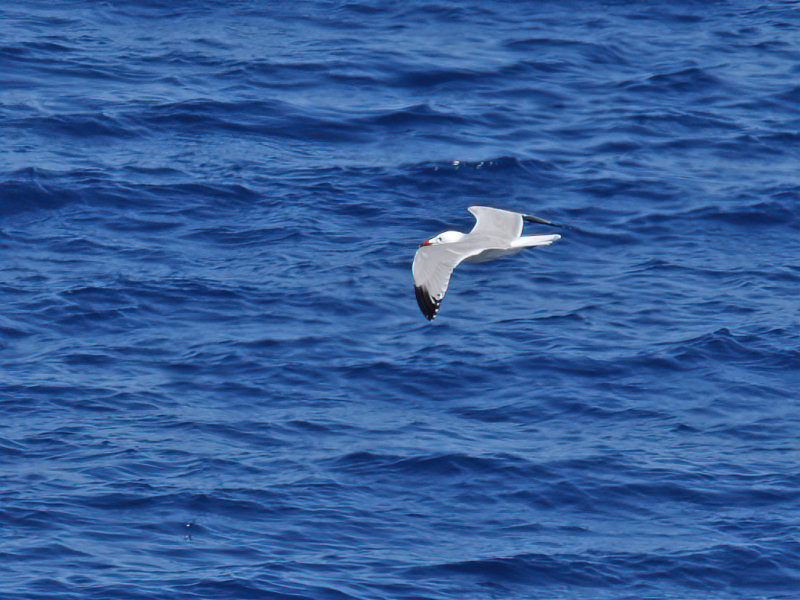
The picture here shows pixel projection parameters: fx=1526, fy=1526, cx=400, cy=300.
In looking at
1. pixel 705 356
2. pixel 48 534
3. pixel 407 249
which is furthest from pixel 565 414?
pixel 48 534

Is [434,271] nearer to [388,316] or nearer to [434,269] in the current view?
[434,269]

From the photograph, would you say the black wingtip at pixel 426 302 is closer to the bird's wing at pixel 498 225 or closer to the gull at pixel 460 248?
the gull at pixel 460 248

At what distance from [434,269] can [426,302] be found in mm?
365

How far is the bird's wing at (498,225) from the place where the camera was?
1563cm

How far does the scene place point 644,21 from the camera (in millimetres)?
27203

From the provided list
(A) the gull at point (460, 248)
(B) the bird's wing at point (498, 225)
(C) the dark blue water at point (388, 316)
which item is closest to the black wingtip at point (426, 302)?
(A) the gull at point (460, 248)

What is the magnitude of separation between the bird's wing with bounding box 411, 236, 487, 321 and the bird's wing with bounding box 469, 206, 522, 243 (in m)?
0.72

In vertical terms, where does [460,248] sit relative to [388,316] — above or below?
above

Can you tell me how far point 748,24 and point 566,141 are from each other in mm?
6728

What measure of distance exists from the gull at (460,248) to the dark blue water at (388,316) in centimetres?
166

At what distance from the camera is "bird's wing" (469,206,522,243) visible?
15633 mm

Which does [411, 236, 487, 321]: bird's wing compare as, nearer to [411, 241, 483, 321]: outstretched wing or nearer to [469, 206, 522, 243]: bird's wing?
[411, 241, 483, 321]: outstretched wing

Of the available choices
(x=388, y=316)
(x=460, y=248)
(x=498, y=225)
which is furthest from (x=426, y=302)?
(x=388, y=316)

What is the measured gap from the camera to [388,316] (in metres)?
17.8
